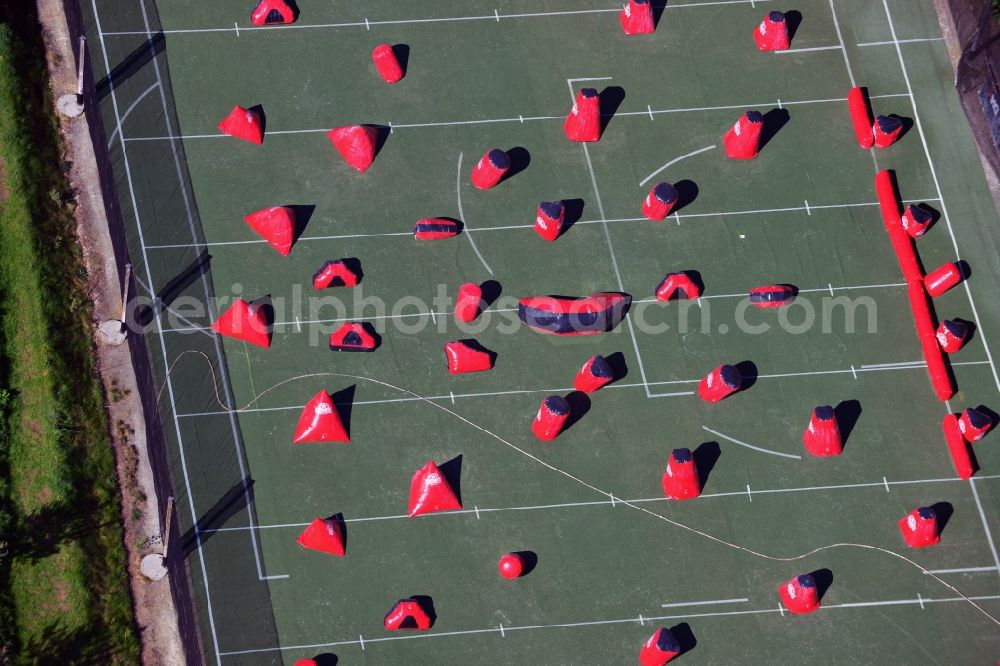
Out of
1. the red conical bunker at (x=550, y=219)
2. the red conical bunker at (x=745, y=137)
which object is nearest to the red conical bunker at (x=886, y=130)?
the red conical bunker at (x=745, y=137)

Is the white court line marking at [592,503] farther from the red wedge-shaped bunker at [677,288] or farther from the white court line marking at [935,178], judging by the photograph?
the red wedge-shaped bunker at [677,288]

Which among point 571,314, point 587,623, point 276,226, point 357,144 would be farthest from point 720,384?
point 276,226

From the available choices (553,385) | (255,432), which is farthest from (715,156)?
(255,432)

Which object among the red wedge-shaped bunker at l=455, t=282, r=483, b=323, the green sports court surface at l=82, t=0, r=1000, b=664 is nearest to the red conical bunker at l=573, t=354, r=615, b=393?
the green sports court surface at l=82, t=0, r=1000, b=664

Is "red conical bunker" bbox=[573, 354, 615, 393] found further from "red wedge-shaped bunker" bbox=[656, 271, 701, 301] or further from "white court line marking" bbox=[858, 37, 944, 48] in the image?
"white court line marking" bbox=[858, 37, 944, 48]

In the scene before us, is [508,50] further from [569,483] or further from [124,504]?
[124,504]
